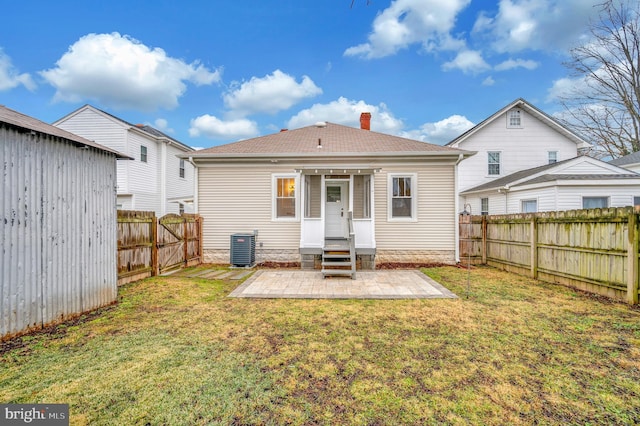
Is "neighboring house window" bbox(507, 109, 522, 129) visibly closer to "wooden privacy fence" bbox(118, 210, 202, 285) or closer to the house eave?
the house eave

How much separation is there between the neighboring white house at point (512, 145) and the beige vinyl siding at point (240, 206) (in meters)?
12.2

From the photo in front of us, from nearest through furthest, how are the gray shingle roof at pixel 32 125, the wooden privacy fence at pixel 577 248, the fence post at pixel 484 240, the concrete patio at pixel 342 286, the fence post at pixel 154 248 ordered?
the gray shingle roof at pixel 32 125 → the wooden privacy fence at pixel 577 248 → the concrete patio at pixel 342 286 → the fence post at pixel 154 248 → the fence post at pixel 484 240

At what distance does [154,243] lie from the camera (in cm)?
772

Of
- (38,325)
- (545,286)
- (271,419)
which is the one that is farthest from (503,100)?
(38,325)

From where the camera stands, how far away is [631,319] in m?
4.48

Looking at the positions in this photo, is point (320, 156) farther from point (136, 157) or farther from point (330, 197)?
point (136, 157)

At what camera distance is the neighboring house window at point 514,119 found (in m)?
16.4

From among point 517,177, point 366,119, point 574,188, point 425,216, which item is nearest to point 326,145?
point 366,119

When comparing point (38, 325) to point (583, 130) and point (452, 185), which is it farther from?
point (583, 130)

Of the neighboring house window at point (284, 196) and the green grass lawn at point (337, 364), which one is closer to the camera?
the green grass lawn at point (337, 364)

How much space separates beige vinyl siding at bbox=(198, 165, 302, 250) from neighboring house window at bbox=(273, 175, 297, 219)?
19cm

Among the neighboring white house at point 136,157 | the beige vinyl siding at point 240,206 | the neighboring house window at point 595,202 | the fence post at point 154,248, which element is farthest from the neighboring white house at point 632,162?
the neighboring white house at point 136,157

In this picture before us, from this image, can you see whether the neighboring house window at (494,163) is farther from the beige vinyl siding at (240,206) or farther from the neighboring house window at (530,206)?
the beige vinyl siding at (240,206)

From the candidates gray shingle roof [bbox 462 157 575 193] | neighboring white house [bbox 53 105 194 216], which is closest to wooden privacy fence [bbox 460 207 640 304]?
gray shingle roof [bbox 462 157 575 193]
